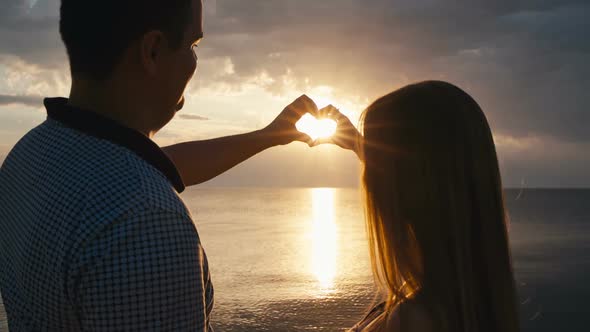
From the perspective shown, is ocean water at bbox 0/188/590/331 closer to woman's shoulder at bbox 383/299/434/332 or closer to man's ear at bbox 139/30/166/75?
woman's shoulder at bbox 383/299/434/332

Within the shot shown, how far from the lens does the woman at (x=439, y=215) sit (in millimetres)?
2443

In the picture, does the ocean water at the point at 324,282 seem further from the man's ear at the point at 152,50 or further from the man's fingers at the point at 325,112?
the man's ear at the point at 152,50

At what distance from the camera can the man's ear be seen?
1.92 meters

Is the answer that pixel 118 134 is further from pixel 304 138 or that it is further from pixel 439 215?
pixel 304 138

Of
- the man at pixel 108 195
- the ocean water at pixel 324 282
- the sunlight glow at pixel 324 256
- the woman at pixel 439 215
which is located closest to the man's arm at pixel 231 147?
the woman at pixel 439 215

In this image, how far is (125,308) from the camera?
1.51 meters

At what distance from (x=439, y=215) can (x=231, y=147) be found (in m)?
1.80

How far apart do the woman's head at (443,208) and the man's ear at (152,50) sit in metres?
1.19

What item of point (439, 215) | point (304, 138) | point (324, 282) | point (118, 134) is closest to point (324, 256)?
point (324, 282)

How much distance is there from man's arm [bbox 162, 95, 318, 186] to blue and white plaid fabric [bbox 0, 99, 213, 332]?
1.93 m

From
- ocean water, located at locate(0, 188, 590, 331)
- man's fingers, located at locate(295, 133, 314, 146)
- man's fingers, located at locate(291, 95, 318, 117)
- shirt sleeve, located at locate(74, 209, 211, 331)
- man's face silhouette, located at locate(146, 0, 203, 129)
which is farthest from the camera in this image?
ocean water, located at locate(0, 188, 590, 331)

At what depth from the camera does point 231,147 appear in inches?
151

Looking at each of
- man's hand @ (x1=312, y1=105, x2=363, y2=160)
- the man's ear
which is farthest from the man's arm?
the man's ear

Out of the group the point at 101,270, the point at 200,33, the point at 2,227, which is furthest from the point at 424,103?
the point at 2,227
